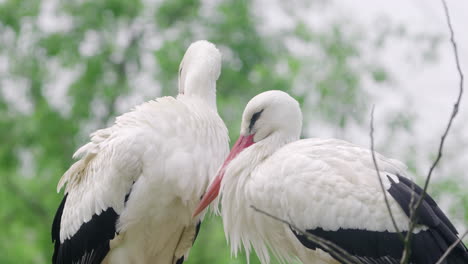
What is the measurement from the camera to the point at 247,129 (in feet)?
15.1

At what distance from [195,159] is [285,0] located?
983cm

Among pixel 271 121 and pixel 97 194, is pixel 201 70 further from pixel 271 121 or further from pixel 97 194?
pixel 97 194

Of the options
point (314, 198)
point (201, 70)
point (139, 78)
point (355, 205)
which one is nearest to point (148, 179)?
point (201, 70)

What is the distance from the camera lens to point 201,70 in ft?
16.2

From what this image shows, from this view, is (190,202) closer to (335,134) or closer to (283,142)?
(283,142)

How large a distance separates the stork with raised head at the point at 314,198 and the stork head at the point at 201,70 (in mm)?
503

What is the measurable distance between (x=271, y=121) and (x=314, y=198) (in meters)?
0.58

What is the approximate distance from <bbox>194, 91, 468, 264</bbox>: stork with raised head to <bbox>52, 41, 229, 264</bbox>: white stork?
6.9 inches

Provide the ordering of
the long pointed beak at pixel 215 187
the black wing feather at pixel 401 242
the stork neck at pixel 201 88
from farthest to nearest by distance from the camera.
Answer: the stork neck at pixel 201 88
the long pointed beak at pixel 215 187
the black wing feather at pixel 401 242

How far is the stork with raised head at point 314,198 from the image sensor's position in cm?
395

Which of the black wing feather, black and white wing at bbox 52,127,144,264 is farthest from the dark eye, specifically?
the black wing feather

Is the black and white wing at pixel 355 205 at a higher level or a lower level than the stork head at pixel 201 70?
lower

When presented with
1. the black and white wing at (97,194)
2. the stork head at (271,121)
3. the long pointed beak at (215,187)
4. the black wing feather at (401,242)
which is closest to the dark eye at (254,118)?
the stork head at (271,121)

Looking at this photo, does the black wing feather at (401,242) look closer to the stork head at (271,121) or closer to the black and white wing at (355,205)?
the black and white wing at (355,205)
